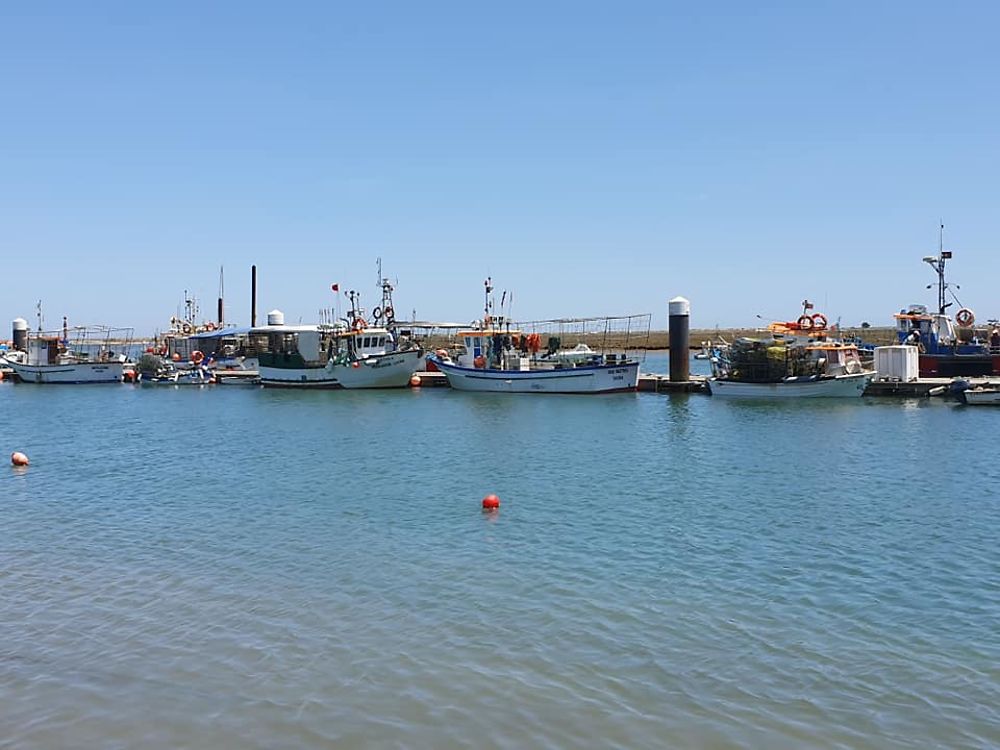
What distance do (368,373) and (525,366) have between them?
9650mm

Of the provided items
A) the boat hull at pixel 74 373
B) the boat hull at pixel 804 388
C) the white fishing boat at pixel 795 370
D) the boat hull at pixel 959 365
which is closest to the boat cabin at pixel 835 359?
the white fishing boat at pixel 795 370

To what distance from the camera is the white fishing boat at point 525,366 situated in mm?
47844

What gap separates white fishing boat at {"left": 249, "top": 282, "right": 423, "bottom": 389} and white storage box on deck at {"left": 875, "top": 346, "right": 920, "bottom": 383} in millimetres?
25383

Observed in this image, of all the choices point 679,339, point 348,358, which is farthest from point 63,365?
point 679,339

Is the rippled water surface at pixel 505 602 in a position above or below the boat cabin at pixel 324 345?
below

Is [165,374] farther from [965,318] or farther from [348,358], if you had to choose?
[965,318]

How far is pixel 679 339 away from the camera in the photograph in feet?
158

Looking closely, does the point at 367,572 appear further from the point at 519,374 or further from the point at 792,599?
the point at 519,374

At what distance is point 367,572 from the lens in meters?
13.6

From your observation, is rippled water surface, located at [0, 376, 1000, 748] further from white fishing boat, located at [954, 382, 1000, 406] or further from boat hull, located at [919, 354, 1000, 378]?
boat hull, located at [919, 354, 1000, 378]

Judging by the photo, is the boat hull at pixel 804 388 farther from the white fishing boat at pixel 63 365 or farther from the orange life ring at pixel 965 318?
the white fishing boat at pixel 63 365

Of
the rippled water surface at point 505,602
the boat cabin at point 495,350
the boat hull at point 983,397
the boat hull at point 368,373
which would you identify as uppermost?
the boat cabin at point 495,350

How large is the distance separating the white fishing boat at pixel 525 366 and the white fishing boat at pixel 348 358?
2844 millimetres

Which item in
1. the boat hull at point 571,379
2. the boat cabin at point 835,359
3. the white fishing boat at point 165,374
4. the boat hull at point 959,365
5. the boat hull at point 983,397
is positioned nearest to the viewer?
the boat hull at point 983,397
